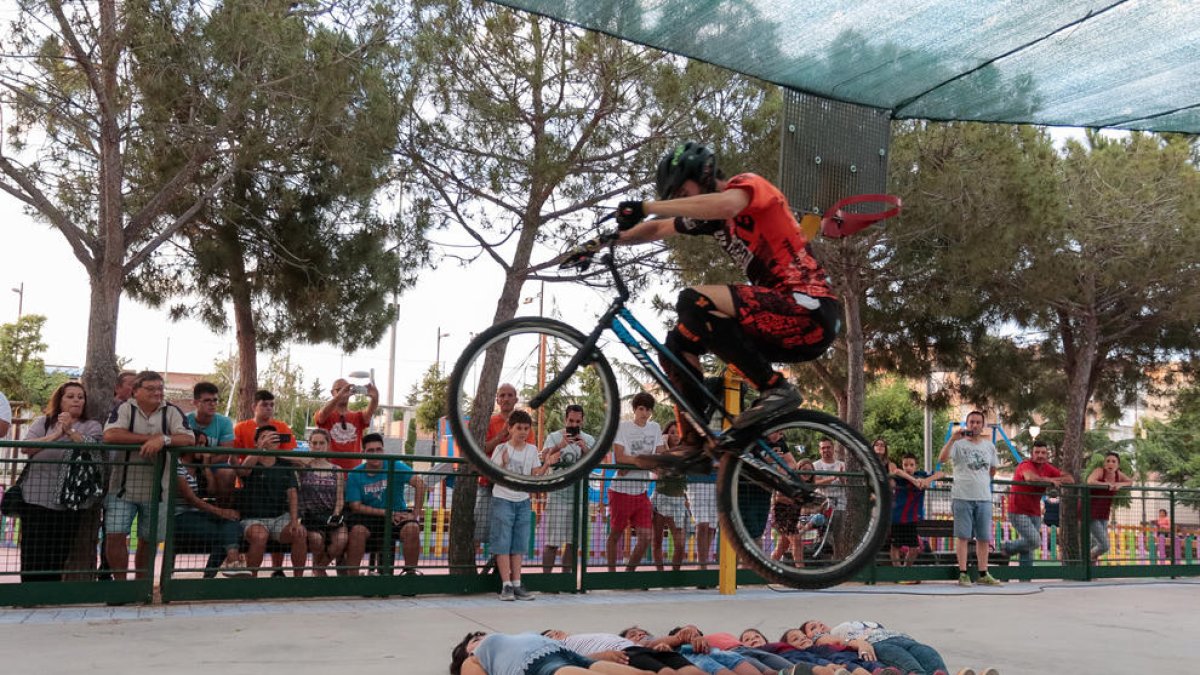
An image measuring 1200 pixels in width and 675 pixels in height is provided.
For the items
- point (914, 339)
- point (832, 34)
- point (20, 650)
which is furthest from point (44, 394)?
point (832, 34)

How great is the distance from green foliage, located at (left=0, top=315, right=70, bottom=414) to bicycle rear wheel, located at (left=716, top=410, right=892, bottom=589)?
2925 cm

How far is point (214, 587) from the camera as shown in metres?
8.09

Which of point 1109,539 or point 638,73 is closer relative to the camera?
point 638,73

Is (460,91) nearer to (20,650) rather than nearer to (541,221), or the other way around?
(541,221)

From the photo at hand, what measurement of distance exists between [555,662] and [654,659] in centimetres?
52

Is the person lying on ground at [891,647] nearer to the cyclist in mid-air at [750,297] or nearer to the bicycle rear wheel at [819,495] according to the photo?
the bicycle rear wheel at [819,495]

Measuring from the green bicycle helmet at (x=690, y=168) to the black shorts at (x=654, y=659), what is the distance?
2.30 m

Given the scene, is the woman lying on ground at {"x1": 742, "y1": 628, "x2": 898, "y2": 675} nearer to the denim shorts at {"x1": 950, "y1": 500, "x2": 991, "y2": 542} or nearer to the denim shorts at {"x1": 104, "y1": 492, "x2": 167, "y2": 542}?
the denim shorts at {"x1": 104, "y1": 492, "x2": 167, "y2": 542}

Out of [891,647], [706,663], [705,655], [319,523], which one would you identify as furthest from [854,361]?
[706,663]

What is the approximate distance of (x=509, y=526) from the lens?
29.0 feet

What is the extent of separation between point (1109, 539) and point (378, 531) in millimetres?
9833

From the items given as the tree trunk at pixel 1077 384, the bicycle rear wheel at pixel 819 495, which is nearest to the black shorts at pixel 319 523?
the bicycle rear wheel at pixel 819 495

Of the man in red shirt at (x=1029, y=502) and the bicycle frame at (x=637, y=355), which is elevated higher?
the bicycle frame at (x=637, y=355)

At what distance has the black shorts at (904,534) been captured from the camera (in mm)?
11492
